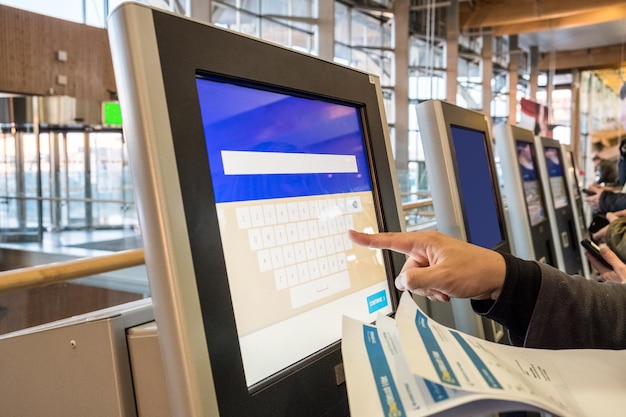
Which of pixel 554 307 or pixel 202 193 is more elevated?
pixel 202 193

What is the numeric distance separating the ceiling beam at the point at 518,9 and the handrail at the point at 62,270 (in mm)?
11511

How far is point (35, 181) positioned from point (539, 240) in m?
7.16

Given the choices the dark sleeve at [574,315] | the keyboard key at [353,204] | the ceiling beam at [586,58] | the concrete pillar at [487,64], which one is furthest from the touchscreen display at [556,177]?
the ceiling beam at [586,58]

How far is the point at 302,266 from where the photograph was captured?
0.67 meters

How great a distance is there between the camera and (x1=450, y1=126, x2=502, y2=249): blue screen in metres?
1.21

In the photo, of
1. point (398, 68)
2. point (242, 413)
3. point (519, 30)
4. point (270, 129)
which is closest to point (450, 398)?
point (242, 413)

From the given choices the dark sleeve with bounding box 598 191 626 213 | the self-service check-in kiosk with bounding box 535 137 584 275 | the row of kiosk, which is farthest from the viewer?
the dark sleeve with bounding box 598 191 626 213

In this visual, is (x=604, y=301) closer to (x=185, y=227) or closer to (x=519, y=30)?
(x=185, y=227)

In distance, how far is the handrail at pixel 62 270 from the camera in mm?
915

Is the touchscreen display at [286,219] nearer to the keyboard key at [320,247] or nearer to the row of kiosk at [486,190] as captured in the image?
the keyboard key at [320,247]

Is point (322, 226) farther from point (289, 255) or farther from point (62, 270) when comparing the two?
point (62, 270)

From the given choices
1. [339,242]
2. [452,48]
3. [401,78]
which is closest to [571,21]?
[452,48]

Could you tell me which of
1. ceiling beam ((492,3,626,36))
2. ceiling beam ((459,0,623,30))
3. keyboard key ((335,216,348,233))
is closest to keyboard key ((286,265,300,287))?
keyboard key ((335,216,348,233))

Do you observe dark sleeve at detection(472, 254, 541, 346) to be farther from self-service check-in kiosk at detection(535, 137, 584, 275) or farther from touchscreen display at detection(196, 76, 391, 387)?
self-service check-in kiosk at detection(535, 137, 584, 275)
